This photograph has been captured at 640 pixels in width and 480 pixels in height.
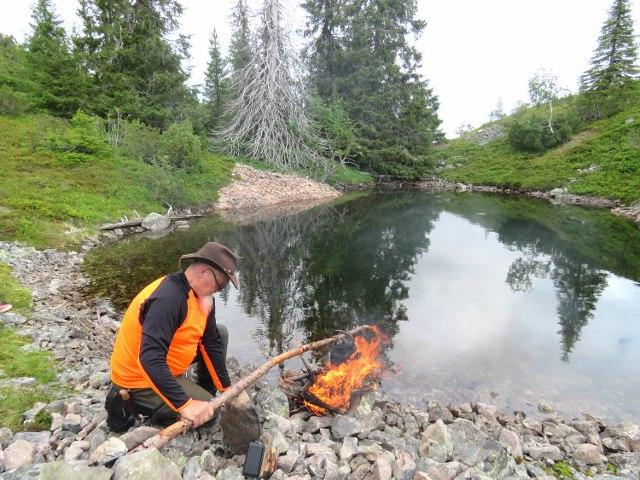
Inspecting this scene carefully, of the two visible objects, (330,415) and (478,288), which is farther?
(478,288)

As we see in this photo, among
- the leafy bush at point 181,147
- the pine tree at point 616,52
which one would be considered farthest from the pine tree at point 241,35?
the pine tree at point 616,52

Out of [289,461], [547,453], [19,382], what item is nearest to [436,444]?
[547,453]

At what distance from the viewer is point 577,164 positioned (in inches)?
1485

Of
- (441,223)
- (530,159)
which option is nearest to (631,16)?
(530,159)

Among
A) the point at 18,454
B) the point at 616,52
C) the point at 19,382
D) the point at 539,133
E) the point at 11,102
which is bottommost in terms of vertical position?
the point at 19,382

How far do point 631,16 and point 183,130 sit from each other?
51502 mm

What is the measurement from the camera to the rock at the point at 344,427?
14.1 ft

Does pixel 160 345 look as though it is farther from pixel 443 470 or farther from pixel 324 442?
pixel 443 470

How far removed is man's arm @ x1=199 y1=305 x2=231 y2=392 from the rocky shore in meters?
0.59

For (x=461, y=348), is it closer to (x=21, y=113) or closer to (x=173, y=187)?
(x=173, y=187)

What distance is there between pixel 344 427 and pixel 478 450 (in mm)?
1513

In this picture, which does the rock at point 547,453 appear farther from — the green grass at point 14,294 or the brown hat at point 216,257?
the green grass at point 14,294

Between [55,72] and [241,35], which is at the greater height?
[241,35]

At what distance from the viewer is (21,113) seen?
24.1 meters
